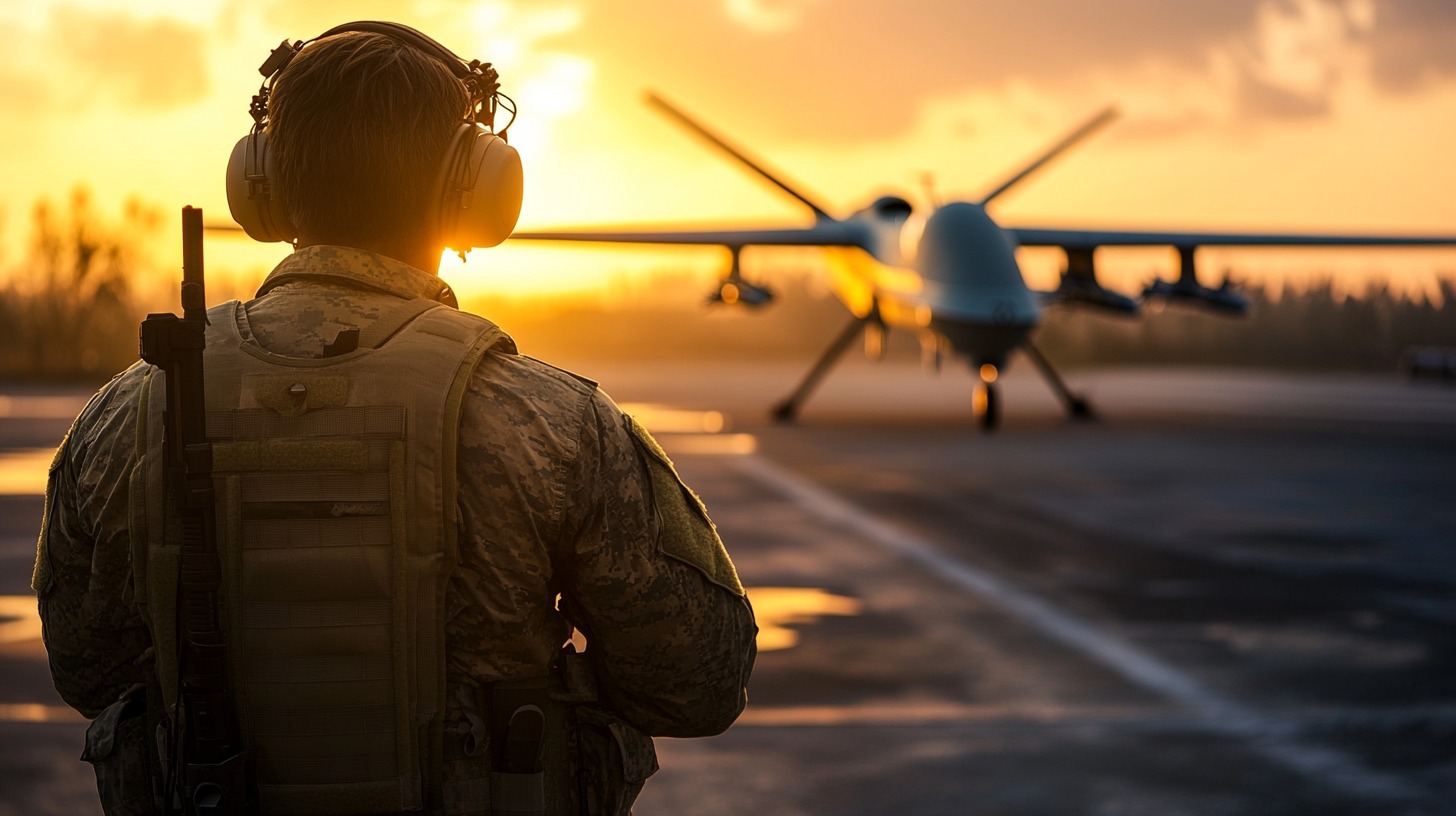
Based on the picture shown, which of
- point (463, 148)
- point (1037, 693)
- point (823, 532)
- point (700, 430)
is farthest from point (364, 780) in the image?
point (700, 430)

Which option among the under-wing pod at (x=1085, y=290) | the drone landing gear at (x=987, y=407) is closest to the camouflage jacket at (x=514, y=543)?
the under-wing pod at (x=1085, y=290)

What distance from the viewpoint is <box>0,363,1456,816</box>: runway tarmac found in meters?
5.14

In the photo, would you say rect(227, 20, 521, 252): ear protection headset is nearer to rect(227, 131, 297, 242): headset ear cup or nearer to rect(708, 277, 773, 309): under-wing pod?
rect(227, 131, 297, 242): headset ear cup

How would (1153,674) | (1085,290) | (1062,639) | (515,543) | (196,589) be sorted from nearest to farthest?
(196,589) → (515,543) → (1153,674) → (1062,639) → (1085,290)

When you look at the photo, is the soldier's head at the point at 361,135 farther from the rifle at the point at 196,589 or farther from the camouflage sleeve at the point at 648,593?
the camouflage sleeve at the point at 648,593

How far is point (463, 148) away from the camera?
215 centimetres

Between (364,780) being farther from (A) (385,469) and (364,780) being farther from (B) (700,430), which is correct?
(B) (700,430)

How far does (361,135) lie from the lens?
2.01 metres

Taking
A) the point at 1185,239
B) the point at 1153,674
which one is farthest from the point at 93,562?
the point at 1185,239

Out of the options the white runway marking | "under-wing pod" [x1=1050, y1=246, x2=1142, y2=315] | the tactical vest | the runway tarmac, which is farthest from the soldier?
"under-wing pod" [x1=1050, y1=246, x2=1142, y2=315]

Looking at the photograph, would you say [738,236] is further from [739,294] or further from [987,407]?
[987,407]

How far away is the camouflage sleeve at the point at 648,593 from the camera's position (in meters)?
2.04

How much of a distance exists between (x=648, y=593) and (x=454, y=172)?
69 cm

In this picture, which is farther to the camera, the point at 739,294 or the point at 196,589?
the point at 739,294
